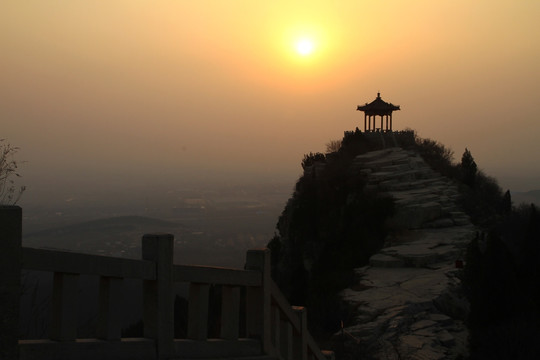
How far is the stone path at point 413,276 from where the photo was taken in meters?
13.9

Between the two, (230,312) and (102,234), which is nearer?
(230,312)

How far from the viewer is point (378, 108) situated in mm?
43750

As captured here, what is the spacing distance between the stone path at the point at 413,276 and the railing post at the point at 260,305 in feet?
27.1

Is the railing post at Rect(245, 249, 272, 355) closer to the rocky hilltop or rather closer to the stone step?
the rocky hilltop

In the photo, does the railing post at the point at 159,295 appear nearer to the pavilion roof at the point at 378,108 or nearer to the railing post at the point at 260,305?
the railing post at the point at 260,305

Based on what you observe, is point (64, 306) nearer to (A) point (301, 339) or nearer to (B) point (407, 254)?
(A) point (301, 339)

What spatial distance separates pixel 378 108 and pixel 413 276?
84.1 ft

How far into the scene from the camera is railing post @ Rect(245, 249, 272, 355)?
17.1 ft

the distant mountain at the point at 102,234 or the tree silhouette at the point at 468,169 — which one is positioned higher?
the tree silhouette at the point at 468,169

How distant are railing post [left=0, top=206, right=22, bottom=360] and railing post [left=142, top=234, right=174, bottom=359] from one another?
104 centimetres

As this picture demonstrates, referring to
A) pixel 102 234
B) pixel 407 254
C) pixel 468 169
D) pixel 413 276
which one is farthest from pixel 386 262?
pixel 102 234

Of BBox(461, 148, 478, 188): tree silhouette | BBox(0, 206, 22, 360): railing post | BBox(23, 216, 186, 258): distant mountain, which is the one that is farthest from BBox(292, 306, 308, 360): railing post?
BBox(461, 148, 478, 188): tree silhouette

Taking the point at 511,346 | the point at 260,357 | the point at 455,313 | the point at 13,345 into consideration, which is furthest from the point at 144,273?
the point at 455,313

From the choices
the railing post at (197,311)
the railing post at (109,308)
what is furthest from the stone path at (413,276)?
the railing post at (109,308)
